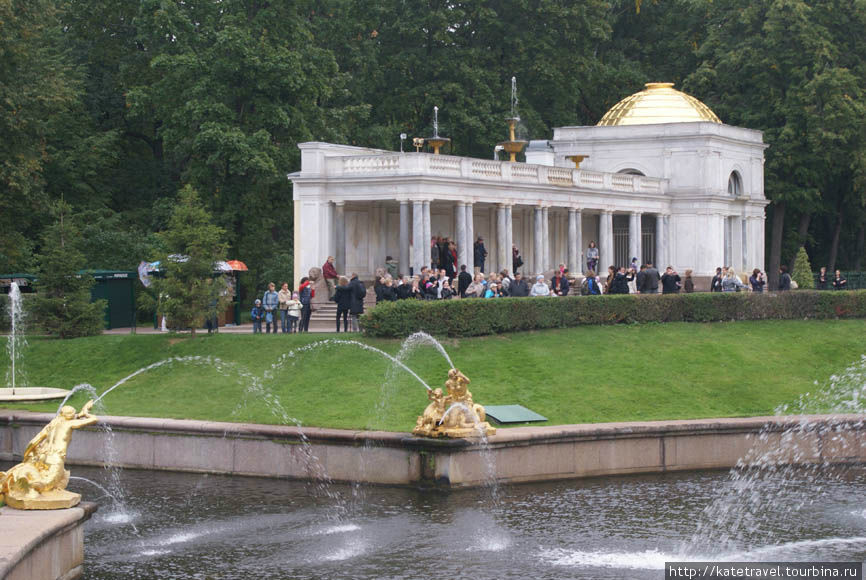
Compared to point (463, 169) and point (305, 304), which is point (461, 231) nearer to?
point (463, 169)

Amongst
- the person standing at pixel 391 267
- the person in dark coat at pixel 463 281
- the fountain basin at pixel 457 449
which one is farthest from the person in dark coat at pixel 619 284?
the fountain basin at pixel 457 449

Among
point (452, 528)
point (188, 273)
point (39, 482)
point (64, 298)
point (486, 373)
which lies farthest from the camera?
point (64, 298)

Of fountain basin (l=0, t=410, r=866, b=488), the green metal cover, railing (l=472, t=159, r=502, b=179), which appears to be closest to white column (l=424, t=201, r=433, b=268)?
railing (l=472, t=159, r=502, b=179)

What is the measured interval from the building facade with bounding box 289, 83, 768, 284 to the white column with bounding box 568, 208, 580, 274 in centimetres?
5

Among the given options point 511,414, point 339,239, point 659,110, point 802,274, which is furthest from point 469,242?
point 511,414

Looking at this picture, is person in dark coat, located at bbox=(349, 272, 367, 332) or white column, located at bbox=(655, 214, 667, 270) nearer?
person in dark coat, located at bbox=(349, 272, 367, 332)

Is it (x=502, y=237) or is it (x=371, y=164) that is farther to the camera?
(x=502, y=237)

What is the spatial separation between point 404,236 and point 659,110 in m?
21.6

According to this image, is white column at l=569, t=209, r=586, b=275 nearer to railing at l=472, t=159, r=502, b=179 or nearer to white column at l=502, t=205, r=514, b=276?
white column at l=502, t=205, r=514, b=276

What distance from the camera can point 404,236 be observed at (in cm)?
4294

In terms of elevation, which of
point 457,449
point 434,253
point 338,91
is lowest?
point 457,449

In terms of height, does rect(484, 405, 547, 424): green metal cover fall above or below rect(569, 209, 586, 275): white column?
below

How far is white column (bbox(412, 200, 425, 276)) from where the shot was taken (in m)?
42.2

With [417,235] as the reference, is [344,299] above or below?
below
